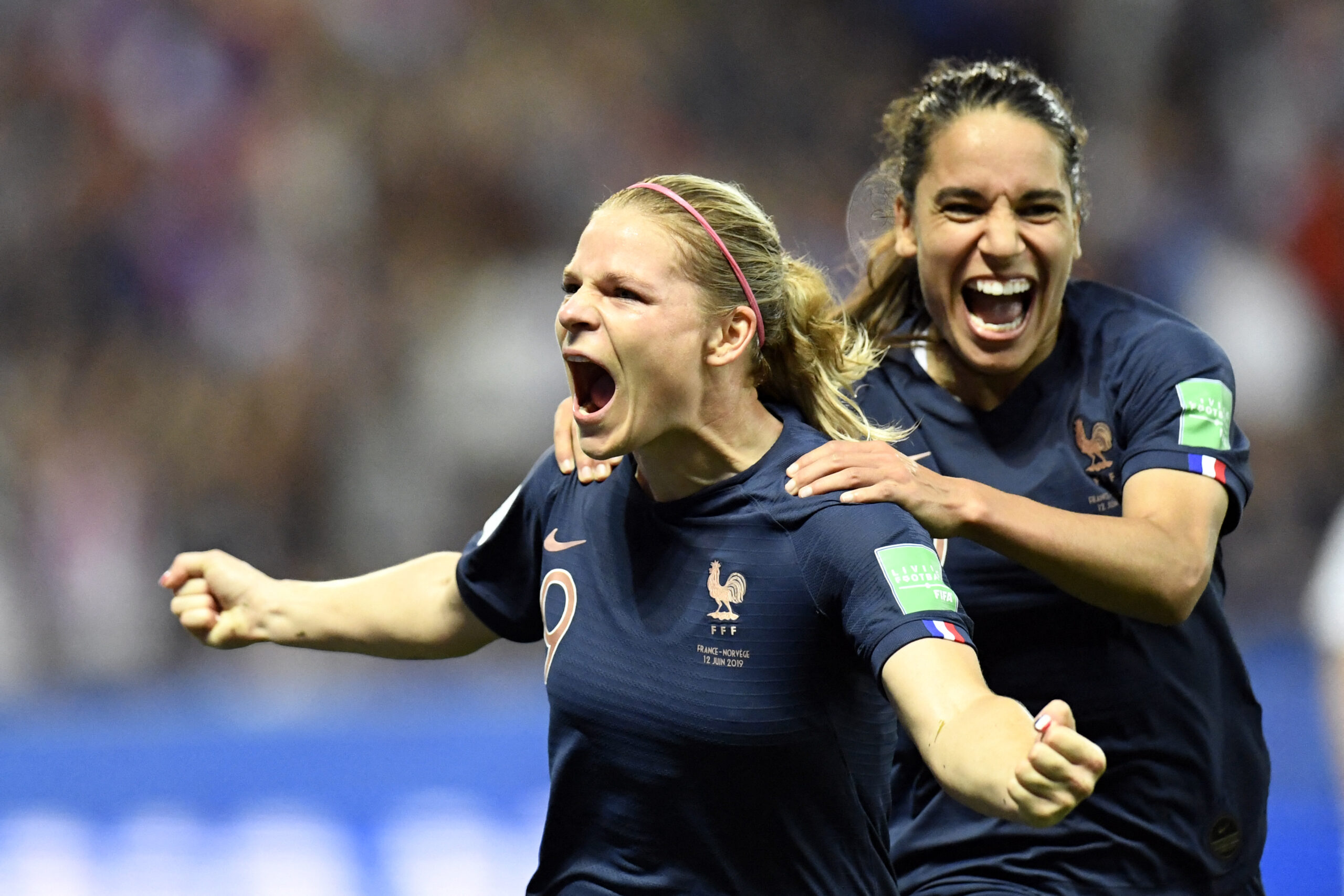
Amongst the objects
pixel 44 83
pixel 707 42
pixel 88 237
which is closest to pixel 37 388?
pixel 88 237

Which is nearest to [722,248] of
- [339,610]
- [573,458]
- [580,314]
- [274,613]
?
[580,314]

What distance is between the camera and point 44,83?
10.4 metres

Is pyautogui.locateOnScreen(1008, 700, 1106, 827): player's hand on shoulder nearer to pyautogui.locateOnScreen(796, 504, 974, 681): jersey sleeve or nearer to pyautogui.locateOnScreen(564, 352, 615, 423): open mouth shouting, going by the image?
pyautogui.locateOnScreen(796, 504, 974, 681): jersey sleeve

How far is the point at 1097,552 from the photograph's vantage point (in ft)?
9.34

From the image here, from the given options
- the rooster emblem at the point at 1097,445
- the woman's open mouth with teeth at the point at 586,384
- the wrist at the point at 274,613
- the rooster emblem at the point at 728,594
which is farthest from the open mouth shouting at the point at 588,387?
the rooster emblem at the point at 1097,445

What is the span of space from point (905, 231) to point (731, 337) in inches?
33.8

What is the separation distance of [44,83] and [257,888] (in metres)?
6.68

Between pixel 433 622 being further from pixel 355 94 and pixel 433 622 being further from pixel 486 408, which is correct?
pixel 355 94

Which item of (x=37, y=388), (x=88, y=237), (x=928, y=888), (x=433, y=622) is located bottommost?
(x=928, y=888)

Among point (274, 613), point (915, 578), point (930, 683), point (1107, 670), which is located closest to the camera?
point (930, 683)

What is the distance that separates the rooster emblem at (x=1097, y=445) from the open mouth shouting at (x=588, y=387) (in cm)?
95

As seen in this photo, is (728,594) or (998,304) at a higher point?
(998,304)

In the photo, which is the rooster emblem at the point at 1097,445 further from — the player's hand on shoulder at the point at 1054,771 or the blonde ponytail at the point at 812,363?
the player's hand on shoulder at the point at 1054,771

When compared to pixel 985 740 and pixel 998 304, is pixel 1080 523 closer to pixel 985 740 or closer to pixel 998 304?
pixel 998 304
